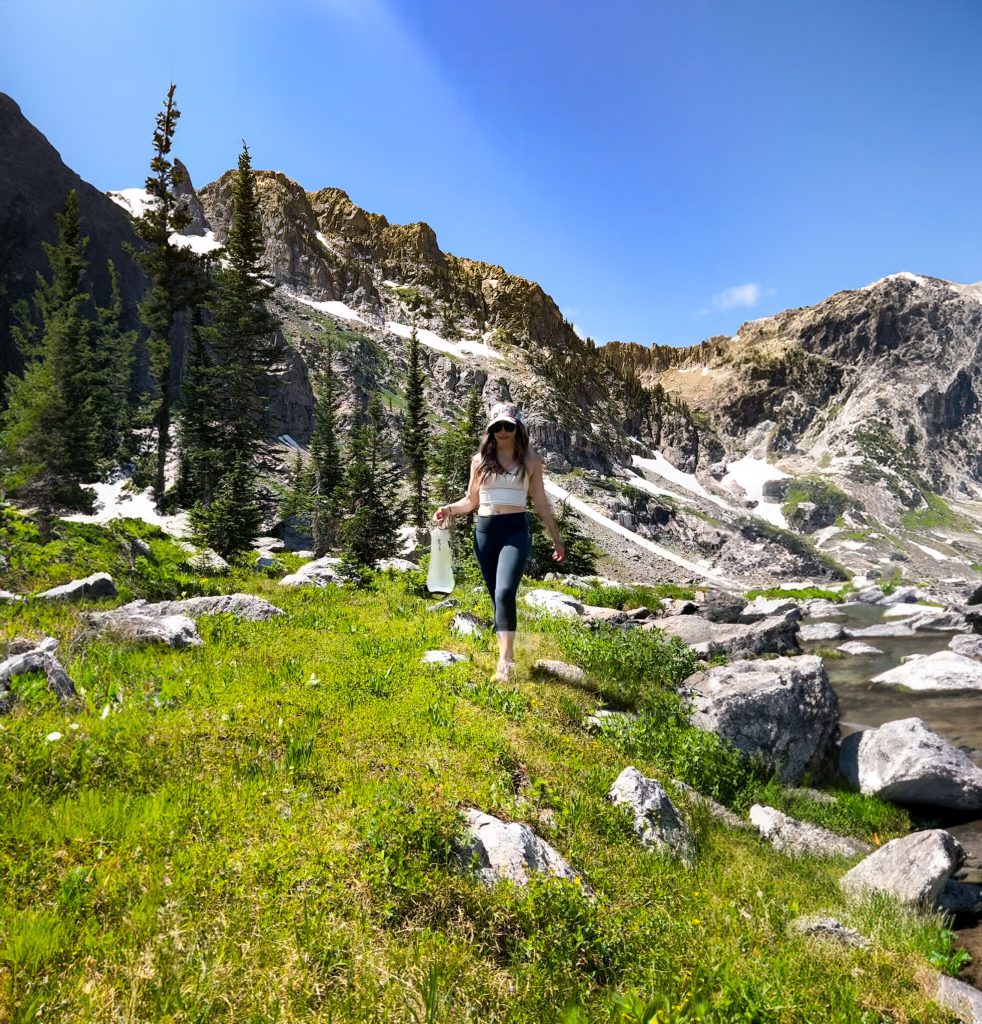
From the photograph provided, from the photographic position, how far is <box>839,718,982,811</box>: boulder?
7773 mm

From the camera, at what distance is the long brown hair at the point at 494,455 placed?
290 inches

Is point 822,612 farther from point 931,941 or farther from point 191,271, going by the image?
point 191,271

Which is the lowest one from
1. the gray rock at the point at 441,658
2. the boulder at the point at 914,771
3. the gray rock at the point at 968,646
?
the gray rock at the point at 968,646

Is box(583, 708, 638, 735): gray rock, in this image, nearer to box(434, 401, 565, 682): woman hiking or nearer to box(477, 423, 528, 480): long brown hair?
box(434, 401, 565, 682): woman hiking

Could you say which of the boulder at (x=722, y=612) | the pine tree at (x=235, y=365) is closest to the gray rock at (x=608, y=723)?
the boulder at (x=722, y=612)

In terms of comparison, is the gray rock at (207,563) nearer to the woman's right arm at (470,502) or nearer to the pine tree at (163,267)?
the woman's right arm at (470,502)

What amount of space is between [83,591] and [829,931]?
406 inches

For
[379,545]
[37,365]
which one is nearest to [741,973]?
[379,545]

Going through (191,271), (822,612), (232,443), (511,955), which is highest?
(191,271)

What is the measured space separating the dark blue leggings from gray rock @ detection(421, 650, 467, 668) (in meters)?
0.87

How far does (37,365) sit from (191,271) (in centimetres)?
1118

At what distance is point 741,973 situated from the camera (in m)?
3.20

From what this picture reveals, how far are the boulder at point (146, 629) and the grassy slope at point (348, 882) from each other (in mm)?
525

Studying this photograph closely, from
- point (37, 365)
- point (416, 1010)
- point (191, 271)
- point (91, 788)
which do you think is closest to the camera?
point (416, 1010)
